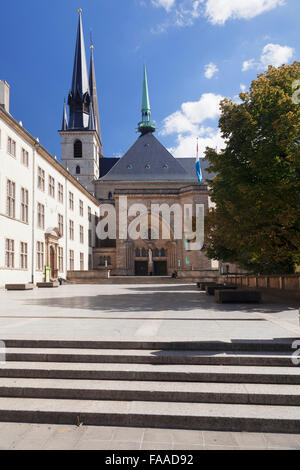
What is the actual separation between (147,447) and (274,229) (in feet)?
40.3

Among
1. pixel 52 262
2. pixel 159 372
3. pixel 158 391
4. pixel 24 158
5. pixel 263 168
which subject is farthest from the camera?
pixel 52 262

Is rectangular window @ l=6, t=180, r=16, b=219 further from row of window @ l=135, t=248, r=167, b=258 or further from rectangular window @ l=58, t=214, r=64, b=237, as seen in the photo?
row of window @ l=135, t=248, r=167, b=258

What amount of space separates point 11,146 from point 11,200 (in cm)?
409

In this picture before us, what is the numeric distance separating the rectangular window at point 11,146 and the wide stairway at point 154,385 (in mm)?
22731

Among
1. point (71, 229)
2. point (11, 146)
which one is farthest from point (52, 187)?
point (11, 146)

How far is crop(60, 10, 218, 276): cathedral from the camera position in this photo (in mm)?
54500

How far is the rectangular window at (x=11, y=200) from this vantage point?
2567 centimetres

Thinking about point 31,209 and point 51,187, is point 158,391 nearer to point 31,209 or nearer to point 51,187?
point 31,209

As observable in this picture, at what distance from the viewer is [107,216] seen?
60.1 m

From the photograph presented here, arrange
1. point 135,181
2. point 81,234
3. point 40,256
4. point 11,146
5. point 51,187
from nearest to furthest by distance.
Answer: point 11,146
point 40,256
point 51,187
point 81,234
point 135,181

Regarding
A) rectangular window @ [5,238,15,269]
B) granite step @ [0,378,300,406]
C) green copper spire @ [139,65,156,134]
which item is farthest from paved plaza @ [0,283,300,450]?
green copper spire @ [139,65,156,134]

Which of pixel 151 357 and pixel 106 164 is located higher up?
pixel 106 164

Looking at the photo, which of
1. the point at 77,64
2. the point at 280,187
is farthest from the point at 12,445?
the point at 77,64

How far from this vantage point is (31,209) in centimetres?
2977
